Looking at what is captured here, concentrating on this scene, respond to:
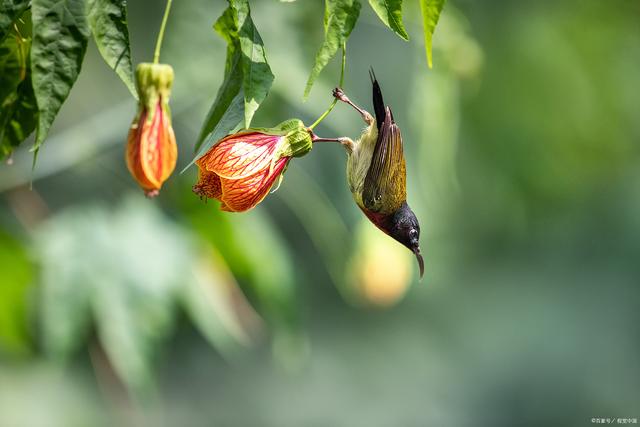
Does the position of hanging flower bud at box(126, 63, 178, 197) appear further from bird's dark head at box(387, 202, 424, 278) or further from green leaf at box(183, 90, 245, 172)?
bird's dark head at box(387, 202, 424, 278)

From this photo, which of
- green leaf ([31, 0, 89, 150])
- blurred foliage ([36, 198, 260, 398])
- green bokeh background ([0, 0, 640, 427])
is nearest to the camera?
green leaf ([31, 0, 89, 150])

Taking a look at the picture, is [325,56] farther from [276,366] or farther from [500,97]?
[276,366]

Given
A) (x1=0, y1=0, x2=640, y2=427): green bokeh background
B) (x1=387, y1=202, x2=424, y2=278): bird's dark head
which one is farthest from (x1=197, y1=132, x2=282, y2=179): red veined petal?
(x1=0, y1=0, x2=640, y2=427): green bokeh background

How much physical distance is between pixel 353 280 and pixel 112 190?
67 centimetres

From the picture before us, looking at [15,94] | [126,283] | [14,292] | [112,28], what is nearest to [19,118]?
[15,94]

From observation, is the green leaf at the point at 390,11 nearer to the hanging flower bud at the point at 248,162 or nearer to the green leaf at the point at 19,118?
the hanging flower bud at the point at 248,162

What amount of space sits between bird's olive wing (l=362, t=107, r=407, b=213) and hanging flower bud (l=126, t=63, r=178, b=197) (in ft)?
0.53

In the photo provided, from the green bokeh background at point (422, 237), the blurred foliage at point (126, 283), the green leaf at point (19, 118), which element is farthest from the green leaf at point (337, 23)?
the blurred foliage at point (126, 283)

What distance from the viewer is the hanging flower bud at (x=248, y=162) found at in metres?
0.79

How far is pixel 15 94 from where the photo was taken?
0.84 meters

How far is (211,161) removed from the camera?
798mm

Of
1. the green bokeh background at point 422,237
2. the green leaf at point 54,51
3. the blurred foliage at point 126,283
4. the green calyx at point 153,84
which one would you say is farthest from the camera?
the green bokeh background at point 422,237

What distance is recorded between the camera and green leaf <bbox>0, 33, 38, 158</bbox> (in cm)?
83

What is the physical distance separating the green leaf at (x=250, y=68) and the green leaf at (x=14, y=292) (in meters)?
1.61
